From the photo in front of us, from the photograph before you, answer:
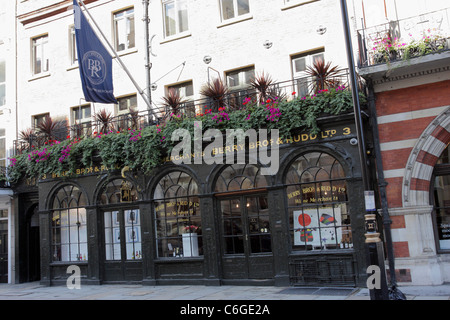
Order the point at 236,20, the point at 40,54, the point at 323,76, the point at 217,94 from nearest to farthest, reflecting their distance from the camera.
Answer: the point at 323,76
the point at 217,94
the point at 236,20
the point at 40,54

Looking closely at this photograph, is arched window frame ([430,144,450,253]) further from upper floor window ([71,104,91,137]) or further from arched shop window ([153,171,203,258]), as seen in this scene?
upper floor window ([71,104,91,137])

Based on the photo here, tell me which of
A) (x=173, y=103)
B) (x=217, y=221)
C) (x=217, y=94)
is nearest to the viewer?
(x=217, y=221)

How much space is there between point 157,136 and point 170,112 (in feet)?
3.57

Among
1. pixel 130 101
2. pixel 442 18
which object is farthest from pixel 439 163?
pixel 130 101

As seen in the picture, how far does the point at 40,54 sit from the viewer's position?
736 inches

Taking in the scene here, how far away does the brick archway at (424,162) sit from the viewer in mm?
10992

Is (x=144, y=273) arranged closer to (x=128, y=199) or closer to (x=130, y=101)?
(x=128, y=199)

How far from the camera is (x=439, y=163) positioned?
1129 centimetres

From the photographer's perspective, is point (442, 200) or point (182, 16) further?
point (182, 16)

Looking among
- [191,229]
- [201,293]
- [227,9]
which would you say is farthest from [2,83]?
[201,293]

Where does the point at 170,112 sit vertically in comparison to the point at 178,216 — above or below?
above

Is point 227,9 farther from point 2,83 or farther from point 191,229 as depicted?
point 2,83

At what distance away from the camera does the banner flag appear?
13.5 m

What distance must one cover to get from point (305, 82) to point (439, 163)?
4062mm
